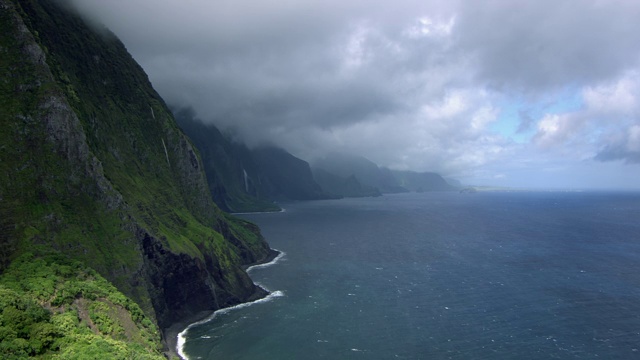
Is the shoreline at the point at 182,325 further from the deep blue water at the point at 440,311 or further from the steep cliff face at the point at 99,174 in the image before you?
the deep blue water at the point at 440,311

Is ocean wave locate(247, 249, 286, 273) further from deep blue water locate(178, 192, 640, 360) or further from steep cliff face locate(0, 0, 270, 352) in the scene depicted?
steep cliff face locate(0, 0, 270, 352)

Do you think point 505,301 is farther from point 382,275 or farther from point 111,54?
point 111,54

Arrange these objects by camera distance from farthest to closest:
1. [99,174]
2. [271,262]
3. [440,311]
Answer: [271,262] → [440,311] → [99,174]

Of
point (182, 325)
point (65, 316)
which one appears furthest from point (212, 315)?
point (65, 316)

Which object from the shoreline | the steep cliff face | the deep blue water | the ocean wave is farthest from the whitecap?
the ocean wave

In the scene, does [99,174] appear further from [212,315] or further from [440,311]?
[440,311]

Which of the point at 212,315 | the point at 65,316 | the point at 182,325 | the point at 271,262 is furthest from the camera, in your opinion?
the point at 271,262

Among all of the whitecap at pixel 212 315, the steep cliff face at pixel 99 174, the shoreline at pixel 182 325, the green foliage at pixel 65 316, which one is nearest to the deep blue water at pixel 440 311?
the whitecap at pixel 212 315
